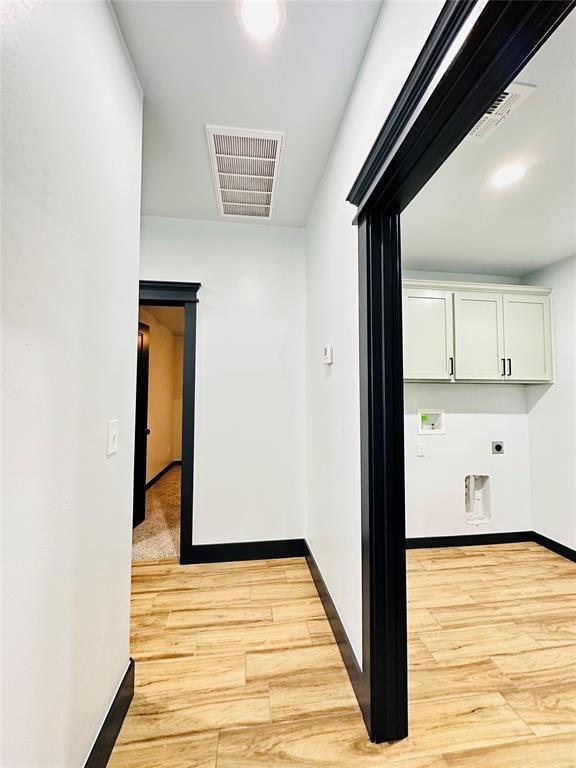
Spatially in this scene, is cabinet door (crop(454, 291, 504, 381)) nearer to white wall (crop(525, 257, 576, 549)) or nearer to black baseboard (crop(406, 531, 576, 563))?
white wall (crop(525, 257, 576, 549))

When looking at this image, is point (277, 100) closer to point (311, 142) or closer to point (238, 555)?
point (311, 142)

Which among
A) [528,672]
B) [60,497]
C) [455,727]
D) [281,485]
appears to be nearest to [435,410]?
[281,485]

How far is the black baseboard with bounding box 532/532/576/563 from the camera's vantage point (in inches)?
123

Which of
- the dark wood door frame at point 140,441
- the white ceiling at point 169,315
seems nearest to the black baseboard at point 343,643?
the dark wood door frame at point 140,441

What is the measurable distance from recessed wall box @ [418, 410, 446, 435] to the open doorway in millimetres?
2452

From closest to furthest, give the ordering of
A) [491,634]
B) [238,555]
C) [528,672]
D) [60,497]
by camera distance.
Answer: [60,497] → [528,672] → [491,634] → [238,555]

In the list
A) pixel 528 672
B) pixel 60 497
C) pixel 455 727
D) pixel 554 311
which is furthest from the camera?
pixel 554 311

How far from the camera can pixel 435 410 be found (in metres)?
3.47

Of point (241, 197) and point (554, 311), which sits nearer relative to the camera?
point (241, 197)

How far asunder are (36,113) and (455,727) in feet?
7.96

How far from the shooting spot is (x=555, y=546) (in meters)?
3.29

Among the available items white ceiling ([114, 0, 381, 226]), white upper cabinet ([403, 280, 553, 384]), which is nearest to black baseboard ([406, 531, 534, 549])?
white upper cabinet ([403, 280, 553, 384])

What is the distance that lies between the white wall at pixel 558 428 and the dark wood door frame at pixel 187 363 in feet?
10.6

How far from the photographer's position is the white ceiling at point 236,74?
4.61 feet
